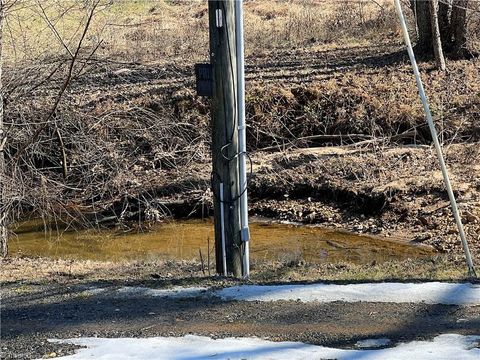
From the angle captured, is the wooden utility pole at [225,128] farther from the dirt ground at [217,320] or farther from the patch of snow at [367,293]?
the dirt ground at [217,320]

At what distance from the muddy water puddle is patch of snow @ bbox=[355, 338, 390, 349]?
7387mm

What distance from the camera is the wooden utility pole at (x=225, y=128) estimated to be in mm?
9539

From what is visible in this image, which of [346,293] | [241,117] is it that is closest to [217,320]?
[346,293]

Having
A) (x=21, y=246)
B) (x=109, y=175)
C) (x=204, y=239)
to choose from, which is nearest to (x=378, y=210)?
(x=204, y=239)

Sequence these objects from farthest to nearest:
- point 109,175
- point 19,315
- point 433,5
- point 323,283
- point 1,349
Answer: point 433,5
point 109,175
point 323,283
point 19,315
point 1,349

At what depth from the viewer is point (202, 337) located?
651 cm

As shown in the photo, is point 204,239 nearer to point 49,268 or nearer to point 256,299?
point 49,268

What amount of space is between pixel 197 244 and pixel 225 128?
673cm

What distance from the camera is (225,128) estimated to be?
9750 millimetres

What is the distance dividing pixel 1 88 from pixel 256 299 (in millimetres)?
6245

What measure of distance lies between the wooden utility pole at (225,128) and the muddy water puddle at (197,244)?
387 centimetres

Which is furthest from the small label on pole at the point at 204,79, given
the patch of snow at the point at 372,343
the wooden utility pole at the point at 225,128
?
the patch of snow at the point at 372,343

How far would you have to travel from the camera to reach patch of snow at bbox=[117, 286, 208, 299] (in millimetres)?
7852

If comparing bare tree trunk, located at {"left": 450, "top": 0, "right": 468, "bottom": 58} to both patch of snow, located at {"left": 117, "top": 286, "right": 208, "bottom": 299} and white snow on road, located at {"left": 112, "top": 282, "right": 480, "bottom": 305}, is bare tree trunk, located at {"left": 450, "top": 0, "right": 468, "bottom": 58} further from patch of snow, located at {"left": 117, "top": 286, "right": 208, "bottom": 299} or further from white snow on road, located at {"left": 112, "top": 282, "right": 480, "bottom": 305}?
patch of snow, located at {"left": 117, "top": 286, "right": 208, "bottom": 299}
